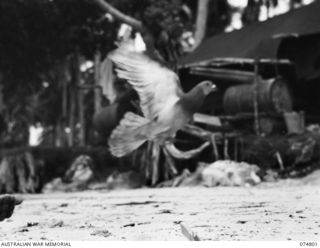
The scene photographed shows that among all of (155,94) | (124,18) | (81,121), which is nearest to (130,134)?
(155,94)

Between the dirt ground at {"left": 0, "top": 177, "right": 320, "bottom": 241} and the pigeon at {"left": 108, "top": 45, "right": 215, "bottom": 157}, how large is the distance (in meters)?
0.56

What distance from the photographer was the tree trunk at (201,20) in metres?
6.88

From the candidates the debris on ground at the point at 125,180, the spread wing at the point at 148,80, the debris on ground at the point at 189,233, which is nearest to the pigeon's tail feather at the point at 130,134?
the spread wing at the point at 148,80

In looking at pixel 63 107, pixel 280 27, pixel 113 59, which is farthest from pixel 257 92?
pixel 63 107

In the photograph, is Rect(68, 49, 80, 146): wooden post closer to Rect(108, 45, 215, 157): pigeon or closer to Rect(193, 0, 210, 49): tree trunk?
Rect(193, 0, 210, 49): tree trunk

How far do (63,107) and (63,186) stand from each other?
13.4ft

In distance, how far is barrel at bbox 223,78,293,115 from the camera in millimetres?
4820

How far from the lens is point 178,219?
8.66ft

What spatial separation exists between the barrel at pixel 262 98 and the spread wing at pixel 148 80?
0.94 m

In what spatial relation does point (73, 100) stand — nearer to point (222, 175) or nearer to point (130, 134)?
point (222, 175)

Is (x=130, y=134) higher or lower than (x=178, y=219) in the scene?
higher

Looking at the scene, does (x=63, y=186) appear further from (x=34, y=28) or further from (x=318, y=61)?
(x=318, y=61)

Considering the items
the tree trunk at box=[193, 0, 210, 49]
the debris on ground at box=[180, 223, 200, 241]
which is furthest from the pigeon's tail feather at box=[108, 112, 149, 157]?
the tree trunk at box=[193, 0, 210, 49]

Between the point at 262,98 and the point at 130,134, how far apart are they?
1.24 meters
